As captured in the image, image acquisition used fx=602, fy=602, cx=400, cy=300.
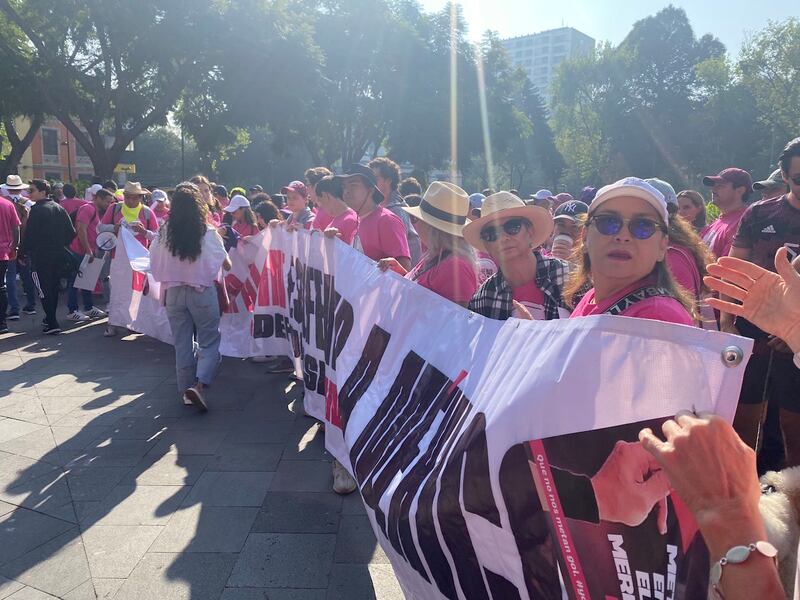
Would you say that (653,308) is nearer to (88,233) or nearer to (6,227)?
(6,227)

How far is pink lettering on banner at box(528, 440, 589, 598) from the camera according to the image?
1373 millimetres

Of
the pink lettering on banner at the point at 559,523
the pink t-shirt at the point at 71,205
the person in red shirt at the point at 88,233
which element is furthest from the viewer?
the pink t-shirt at the point at 71,205

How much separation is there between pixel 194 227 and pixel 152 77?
2113 centimetres

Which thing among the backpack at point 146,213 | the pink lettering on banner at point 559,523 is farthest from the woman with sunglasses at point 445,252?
the backpack at point 146,213

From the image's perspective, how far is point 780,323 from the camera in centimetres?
142

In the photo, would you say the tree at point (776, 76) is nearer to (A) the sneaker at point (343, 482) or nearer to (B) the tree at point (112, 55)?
(B) the tree at point (112, 55)

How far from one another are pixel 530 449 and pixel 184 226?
4377mm

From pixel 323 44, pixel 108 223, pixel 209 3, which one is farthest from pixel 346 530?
pixel 323 44

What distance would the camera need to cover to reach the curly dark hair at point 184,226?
202 inches

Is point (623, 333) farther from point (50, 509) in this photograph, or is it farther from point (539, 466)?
point (50, 509)

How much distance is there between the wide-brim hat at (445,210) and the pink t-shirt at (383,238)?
667 millimetres

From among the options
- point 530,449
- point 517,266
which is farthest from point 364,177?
point 530,449

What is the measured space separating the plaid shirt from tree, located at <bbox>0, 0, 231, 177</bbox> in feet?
71.4

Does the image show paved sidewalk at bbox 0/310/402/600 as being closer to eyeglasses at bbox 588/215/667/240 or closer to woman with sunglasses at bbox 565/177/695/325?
woman with sunglasses at bbox 565/177/695/325
